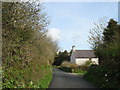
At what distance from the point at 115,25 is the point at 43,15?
10647 mm

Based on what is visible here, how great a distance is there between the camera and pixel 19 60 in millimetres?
11312

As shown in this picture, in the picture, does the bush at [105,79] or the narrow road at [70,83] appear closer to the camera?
the bush at [105,79]

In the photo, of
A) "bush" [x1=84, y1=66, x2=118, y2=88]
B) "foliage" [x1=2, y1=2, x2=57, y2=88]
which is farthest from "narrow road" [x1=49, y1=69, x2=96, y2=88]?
"foliage" [x1=2, y1=2, x2=57, y2=88]

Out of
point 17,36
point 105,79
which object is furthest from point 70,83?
point 17,36

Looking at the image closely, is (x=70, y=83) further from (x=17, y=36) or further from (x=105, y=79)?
(x=17, y=36)

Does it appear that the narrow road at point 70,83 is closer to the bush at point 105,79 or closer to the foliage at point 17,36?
the bush at point 105,79

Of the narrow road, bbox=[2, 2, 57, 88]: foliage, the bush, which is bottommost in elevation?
the narrow road

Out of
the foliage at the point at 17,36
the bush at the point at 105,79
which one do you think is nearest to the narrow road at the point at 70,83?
the bush at the point at 105,79

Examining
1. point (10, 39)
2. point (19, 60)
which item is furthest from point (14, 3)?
point (19, 60)

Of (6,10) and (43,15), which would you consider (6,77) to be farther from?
(43,15)

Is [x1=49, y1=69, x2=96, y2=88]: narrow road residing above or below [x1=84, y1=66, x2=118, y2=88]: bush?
below

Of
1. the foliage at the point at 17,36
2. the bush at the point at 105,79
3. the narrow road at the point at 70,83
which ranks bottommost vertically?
the narrow road at the point at 70,83

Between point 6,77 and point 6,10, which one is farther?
point 6,10

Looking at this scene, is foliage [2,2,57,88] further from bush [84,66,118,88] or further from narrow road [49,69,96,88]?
bush [84,66,118,88]
